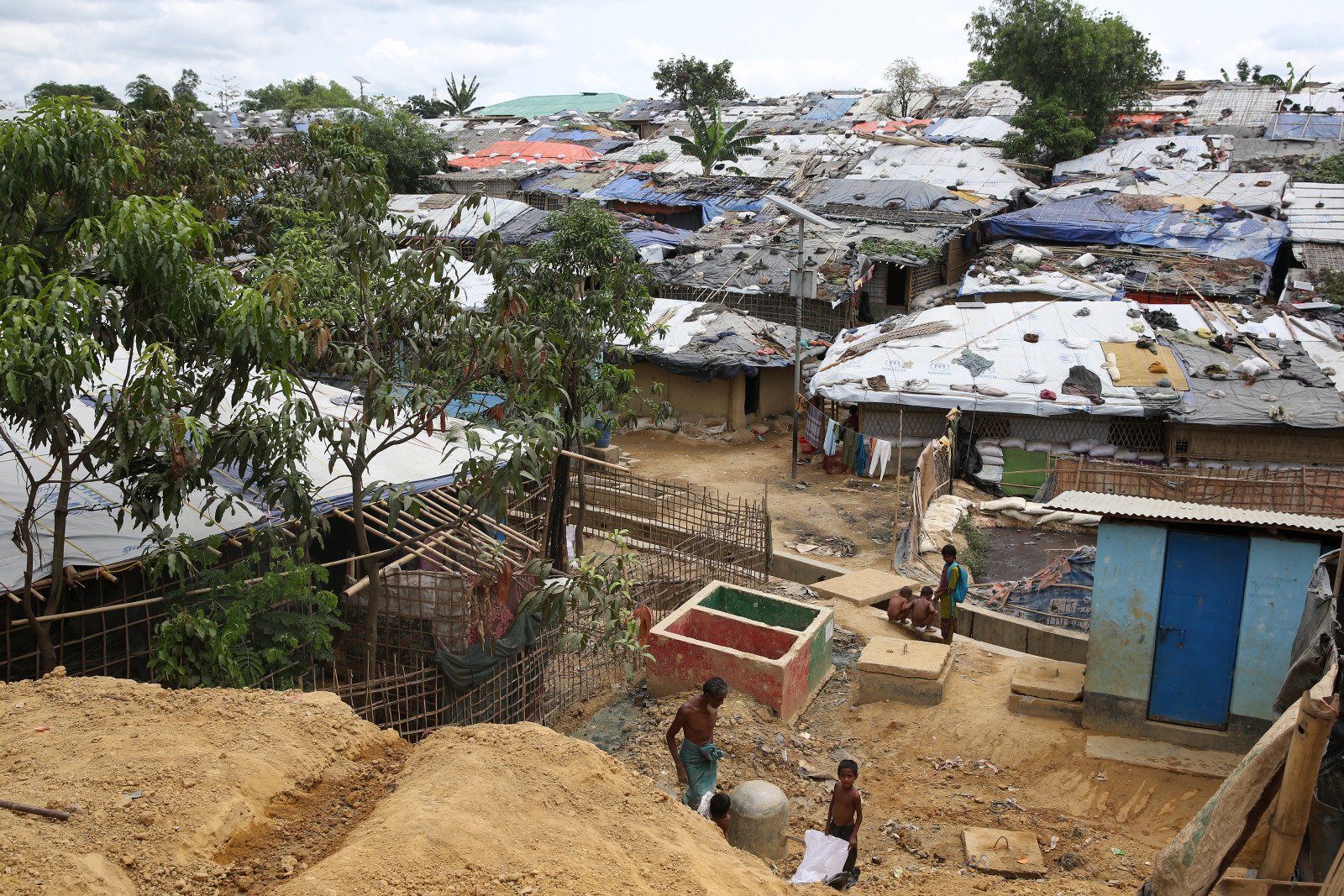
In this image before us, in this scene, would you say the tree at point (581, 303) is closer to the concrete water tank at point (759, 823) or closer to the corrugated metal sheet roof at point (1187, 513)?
the concrete water tank at point (759, 823)

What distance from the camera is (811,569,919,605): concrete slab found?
37.0 feet

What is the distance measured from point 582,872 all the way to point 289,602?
4.35m

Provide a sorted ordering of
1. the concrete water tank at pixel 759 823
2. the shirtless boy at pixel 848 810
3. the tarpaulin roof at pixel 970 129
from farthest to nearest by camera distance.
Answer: the tarpaulin roof at pixel 970 129, the shirtless boy at pixel 848 810, the concrete water tank at pixel 759 823

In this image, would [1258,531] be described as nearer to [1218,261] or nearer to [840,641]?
[840,641]

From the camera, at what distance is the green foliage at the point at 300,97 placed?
52.8 meters

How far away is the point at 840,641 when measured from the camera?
10453 mm

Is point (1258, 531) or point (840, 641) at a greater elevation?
point (1258, 531)

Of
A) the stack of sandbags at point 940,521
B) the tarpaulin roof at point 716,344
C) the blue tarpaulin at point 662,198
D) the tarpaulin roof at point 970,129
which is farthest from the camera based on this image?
the tarpaulin roof at point 970,129

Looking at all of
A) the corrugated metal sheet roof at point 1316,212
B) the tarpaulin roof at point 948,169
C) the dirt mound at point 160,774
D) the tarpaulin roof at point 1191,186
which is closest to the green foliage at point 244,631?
the dirt mound at point 160,774

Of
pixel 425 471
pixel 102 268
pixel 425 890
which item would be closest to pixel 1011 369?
pixel 425 471

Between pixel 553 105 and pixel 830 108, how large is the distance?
19340 mm

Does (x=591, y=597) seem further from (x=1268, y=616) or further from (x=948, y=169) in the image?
(x=948, y=169)

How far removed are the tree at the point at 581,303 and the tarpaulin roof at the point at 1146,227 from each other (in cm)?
1743

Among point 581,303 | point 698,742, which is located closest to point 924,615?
point 698,742
